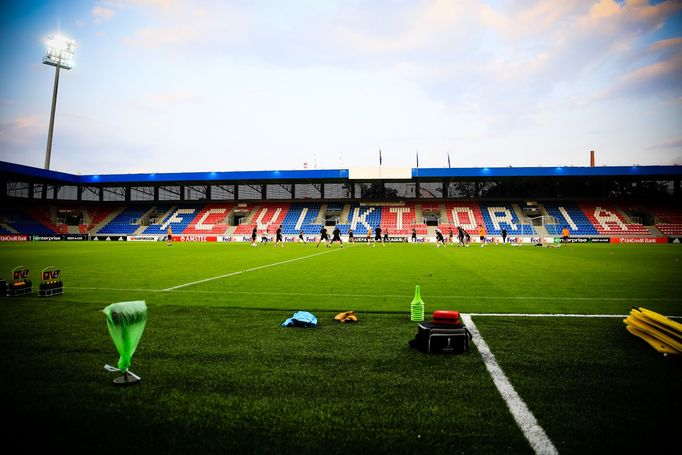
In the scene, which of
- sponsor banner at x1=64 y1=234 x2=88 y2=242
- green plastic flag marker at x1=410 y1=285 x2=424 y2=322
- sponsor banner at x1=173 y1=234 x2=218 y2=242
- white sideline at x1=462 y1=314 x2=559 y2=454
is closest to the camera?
white sideline at x1=462 y1=314 x2=559 y2=454

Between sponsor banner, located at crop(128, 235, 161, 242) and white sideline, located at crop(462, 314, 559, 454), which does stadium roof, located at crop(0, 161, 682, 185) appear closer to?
sponsor banner, located at crop(128, 235, 161, 242)

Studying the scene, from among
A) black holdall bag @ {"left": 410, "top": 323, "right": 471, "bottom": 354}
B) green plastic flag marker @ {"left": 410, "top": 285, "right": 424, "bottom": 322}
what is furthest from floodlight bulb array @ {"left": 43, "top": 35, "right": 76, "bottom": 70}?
black holdall bag @ {"left": 410, "top": 323, "right": 471, "bottom": 354}

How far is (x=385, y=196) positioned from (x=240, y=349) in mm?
49089

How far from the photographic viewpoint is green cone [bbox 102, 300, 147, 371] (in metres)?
3.25

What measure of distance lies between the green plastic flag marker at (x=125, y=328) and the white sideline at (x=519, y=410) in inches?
123

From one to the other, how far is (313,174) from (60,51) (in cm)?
3915

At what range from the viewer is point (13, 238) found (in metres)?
42.6

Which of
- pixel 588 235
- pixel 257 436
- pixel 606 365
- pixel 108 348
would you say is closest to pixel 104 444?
pixel 257 436

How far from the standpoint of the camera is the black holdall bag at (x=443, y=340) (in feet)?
13.7

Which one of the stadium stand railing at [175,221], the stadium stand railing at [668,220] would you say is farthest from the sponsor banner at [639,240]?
the stadium stand railing at [175,221]

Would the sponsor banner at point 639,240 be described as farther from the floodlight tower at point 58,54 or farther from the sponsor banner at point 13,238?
the floodlight tower at point 58,54

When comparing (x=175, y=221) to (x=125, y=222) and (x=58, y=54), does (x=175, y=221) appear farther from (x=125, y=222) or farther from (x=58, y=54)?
(x=58, y=54)

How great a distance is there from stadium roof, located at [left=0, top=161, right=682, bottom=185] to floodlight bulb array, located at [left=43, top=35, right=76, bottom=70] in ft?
53.5

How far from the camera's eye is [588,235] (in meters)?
41.6
